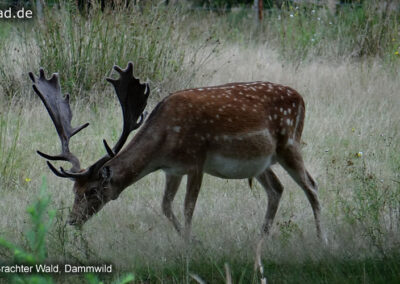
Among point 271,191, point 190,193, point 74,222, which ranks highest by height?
point 190,193

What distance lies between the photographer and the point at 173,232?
5.27 metres

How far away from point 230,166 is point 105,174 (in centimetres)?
90

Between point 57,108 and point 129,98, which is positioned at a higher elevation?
point 129,98

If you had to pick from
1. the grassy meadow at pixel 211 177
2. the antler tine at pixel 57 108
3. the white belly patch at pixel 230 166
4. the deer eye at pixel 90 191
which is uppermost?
the antler tine at pixel 57 108

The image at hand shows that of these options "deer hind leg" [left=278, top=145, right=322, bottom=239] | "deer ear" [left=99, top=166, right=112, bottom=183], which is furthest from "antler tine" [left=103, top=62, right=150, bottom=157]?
"deer hind leg" [left=278, top=145, right=322, bottom=239]

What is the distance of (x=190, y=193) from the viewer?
5.02m

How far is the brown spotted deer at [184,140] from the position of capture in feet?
15.9

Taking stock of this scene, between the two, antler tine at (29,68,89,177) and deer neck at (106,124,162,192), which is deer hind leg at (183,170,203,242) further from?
antler tine at (29,68,89,177)

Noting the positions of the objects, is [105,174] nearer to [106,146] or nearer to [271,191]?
[106,146]

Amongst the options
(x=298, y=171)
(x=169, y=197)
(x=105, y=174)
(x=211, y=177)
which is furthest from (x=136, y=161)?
(x=211, y=177)

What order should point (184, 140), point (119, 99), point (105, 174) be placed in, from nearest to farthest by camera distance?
point (105, 174), point (184, 140), point (119, 99)

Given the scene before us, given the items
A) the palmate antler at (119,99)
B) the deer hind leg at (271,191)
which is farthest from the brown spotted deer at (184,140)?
the deer hind leg at (271,191)

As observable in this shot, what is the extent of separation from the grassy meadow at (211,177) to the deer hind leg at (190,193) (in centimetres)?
16

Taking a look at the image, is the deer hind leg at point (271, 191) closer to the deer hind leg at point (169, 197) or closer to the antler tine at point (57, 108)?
the deer hind leg at point (169, 197)
